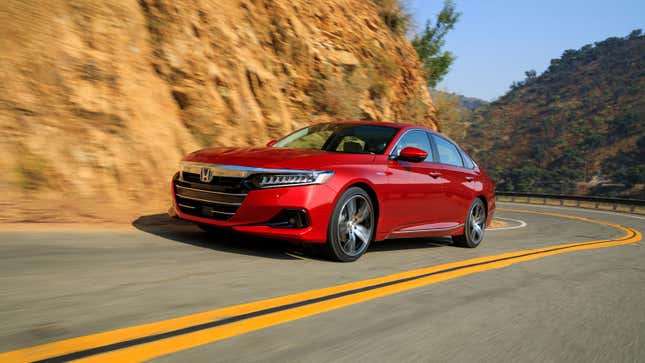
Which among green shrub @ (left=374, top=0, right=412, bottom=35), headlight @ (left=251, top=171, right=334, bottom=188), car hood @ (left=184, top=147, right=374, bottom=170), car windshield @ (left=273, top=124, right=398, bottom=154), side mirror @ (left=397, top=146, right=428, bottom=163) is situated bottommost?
headlight @ (left=251, top=171, right=334, bottom=188)

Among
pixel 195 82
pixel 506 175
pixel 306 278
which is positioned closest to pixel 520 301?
pixel 306 278

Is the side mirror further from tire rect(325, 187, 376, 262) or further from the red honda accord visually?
tire rect(325, 187, 376, 262)

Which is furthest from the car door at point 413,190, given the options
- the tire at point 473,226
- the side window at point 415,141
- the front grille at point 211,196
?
the front grille at point 211,196

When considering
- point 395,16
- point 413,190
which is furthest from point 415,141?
point 395,16

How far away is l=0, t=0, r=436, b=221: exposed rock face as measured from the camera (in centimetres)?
755

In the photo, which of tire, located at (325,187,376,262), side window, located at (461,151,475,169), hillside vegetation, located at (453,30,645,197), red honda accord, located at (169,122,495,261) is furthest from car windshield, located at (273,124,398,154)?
hillside vegetation, located at (453,30,645,197)

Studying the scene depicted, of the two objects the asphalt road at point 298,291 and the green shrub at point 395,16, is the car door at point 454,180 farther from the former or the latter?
the green shrub at point 395,16

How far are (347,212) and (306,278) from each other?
123 cm

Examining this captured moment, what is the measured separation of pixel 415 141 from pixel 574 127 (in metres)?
66.2

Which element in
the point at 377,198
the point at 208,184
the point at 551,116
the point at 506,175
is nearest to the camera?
the point at 208,184

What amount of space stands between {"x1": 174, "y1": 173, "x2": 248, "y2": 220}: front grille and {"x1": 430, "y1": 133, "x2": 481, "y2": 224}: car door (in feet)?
10.4

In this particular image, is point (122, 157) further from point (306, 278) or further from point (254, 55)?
point (254, 55)

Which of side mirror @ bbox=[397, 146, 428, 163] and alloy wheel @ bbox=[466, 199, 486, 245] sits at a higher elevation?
side mirror @ bbox=[397, 146, 428, 163]

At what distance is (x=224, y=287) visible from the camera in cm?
425
